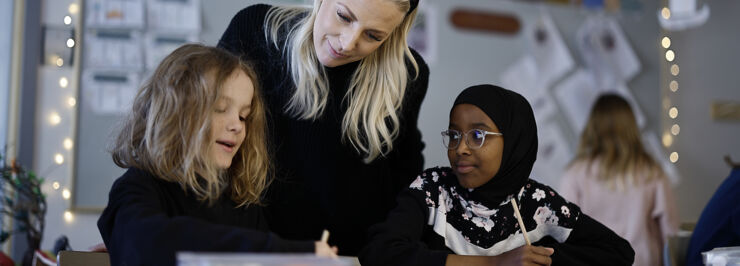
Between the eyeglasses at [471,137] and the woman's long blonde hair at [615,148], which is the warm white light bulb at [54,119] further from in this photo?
the woman's long blonde hair at [615,148]

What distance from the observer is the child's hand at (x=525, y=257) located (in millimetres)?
1468

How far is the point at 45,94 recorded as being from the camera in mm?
3064

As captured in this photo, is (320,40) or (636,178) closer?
(320,40)

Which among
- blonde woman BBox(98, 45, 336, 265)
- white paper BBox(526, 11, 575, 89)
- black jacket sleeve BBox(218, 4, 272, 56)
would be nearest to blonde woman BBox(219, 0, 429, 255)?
black jacket sleeve BBox(218, 4, 272, 56)

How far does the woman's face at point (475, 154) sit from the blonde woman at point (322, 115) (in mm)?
208

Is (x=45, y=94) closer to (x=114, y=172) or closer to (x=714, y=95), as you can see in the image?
(x=114, y=172)

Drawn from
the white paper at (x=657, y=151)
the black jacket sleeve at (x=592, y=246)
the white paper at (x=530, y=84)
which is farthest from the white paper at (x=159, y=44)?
the white paper at (x=657, y=151)

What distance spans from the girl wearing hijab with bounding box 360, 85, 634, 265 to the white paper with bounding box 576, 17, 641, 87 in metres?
2.69

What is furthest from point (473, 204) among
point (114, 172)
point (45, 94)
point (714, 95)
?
point (714, 95)

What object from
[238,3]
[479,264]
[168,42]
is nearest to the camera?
[479,264]

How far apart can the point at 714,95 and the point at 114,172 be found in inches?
135

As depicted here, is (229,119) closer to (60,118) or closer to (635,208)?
(60,118)

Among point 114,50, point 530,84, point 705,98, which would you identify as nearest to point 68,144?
point 114,50

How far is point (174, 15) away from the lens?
326 centimetres
